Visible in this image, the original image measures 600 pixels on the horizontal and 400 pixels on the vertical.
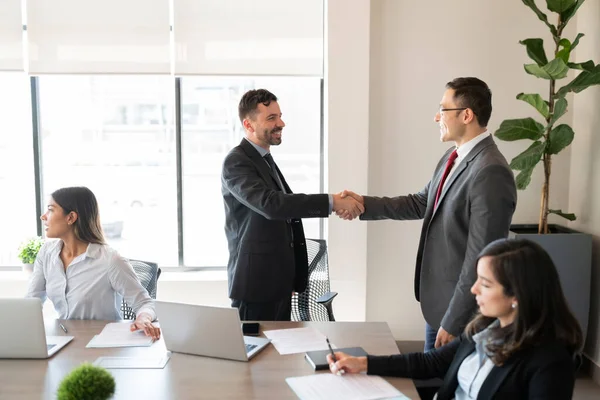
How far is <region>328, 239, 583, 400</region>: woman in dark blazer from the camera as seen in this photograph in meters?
1.75

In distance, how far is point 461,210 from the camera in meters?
2.50

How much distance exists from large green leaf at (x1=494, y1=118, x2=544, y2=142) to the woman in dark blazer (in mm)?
2050

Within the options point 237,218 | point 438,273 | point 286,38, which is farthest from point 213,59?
point 438,273

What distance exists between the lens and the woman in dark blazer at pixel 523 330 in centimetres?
175

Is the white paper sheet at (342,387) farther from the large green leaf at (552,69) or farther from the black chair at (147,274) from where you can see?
the large green leaf at (552,69)

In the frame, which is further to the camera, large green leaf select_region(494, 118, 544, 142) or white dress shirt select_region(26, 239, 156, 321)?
large green leaf select_region(494, 118, 544, 142)

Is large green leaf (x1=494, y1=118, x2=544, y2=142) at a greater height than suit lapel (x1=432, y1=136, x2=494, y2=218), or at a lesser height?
greater

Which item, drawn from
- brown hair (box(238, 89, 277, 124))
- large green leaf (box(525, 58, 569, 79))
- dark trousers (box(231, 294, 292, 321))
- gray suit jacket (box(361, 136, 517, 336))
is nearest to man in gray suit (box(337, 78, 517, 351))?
gray suit jacket (box(361, 136, 517, 336))

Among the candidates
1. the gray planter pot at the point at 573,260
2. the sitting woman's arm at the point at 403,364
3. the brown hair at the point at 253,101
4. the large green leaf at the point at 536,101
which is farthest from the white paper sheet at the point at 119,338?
the large green leaf at the point at 536,101

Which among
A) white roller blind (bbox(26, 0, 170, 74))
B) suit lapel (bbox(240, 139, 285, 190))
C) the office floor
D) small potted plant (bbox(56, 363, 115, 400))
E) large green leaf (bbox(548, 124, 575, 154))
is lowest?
the office floor

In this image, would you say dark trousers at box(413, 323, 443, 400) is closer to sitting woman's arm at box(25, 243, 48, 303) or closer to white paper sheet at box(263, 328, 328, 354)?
white paper sheet at box(263, 328, 328, 354)

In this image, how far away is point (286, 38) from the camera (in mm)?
4316

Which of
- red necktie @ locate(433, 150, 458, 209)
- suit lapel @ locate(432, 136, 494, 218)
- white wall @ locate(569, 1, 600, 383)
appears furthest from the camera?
white wall @ locate(569, 1, 600, 383)

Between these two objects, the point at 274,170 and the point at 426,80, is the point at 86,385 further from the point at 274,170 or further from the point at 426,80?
the point at 426,80
